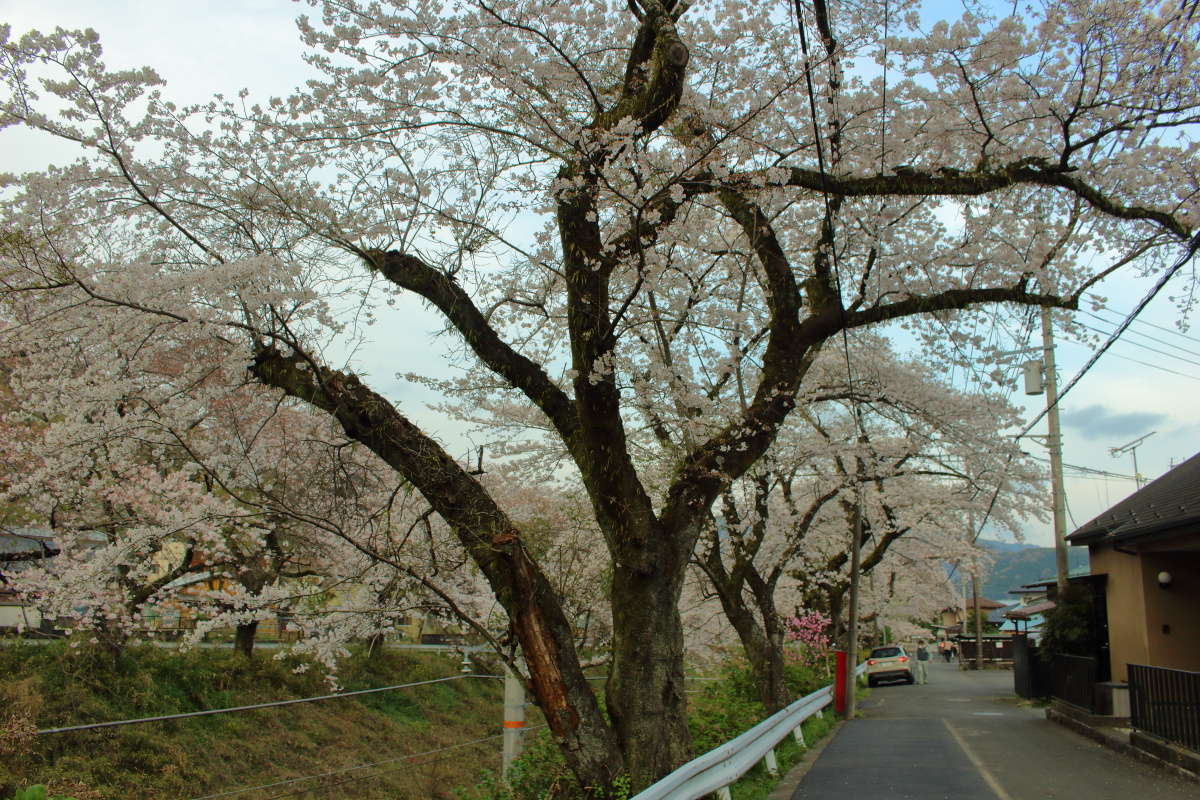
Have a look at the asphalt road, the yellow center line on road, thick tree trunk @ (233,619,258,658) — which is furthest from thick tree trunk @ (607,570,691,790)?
thick tree trunk @ (233,619,258,658)

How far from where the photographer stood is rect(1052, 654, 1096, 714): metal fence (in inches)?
591

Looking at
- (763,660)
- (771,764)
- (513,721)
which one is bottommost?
(771,764)

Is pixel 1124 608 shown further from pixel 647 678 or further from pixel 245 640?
pixel 245 640

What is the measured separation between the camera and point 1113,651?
16.3 meters

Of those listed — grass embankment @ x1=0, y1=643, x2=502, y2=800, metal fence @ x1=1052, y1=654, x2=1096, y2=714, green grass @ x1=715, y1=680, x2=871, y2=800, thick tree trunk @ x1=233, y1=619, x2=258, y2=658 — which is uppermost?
metal fence @ x1=1052, y1=654, x2=1096, y2=714

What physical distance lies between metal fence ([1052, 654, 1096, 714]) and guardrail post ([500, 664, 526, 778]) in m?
12.2

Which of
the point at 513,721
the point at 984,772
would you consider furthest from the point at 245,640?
the point at 984,772

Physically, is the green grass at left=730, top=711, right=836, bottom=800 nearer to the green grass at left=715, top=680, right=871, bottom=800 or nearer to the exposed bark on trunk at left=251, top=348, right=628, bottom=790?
the green grass at left=715, top=680, right=871, bottom=800

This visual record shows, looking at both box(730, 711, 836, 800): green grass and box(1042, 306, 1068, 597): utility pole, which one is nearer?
box(730, 711, 836, 800): green grass

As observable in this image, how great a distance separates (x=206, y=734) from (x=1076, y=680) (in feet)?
Result: 52.0

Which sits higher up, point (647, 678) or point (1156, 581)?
point (1156, 581)

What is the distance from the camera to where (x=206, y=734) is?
1480cm

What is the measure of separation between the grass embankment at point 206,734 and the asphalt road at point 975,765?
5.93 meters

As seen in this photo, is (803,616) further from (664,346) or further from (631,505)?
(631,505)
